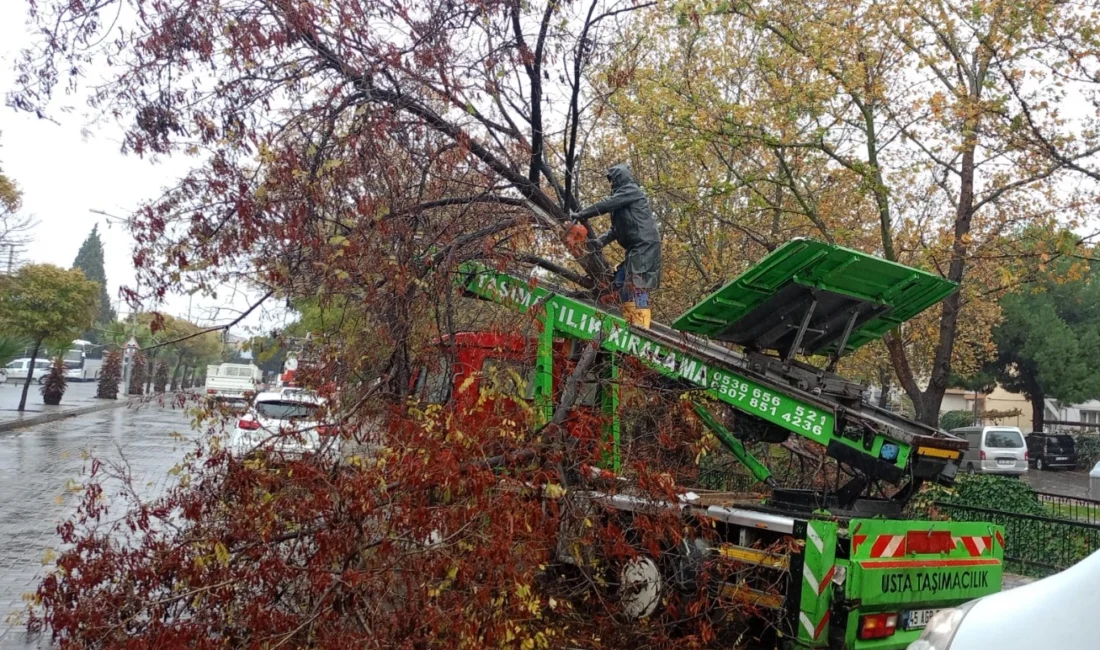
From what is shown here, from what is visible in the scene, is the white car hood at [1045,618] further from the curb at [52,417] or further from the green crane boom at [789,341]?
the curb at [52,417]

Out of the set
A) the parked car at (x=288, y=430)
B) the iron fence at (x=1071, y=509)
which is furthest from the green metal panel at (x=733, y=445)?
the iron fence at (x=1071, y=509)

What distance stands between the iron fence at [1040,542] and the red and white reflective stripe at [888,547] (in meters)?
5.74

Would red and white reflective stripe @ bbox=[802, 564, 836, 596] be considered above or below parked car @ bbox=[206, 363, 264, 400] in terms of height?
below

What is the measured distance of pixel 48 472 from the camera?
571 inches

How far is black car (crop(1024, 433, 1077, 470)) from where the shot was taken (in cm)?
3331

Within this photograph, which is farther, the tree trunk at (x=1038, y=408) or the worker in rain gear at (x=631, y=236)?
the tree trunk at (x=1038, y=408)

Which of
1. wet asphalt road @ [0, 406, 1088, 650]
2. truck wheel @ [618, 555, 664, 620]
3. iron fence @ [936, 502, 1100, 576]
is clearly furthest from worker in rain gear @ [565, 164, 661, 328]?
iron fence @ [936, 502, 1100, 576]

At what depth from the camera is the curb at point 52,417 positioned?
70.8ft

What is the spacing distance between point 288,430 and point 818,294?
136 inches

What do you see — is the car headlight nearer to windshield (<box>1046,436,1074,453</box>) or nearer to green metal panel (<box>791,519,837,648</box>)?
green metal panel (<box>791,519,837,648</box>)

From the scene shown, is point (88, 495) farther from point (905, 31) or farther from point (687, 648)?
point (905, 31)

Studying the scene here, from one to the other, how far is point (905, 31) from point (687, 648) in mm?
9851

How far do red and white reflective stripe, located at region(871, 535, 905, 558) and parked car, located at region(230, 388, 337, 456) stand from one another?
130 inches

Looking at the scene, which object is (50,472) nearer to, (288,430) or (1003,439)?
(288,430)
